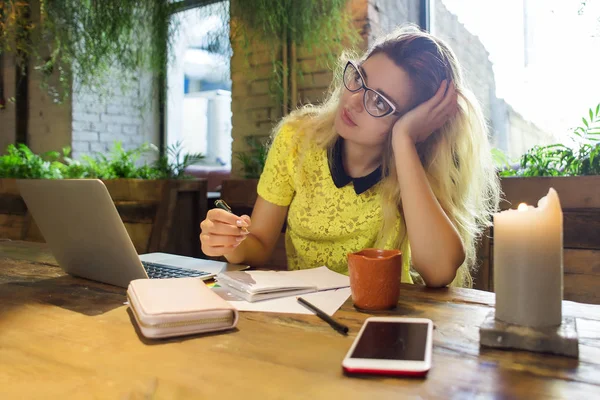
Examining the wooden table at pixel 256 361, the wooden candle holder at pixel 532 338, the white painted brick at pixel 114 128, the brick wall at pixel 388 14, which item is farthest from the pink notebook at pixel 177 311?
the white painted brick at pixel 114 128

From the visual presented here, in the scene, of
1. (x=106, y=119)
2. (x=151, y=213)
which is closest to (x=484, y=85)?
(x=151, y=213)

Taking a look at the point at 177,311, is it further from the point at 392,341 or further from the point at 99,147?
the point at 99,147

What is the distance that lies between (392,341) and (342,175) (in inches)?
33.1

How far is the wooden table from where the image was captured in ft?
1.72

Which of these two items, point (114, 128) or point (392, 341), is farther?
point (114, 128)

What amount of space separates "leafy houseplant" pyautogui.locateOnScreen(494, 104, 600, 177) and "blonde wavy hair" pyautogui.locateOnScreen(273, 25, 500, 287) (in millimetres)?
505

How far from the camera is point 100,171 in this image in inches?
119

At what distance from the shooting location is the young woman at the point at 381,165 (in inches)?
51.8

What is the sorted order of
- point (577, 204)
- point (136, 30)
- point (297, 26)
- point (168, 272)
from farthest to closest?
point (136, 30) → point (297, 26) → point (577, 204) → point (168, 272)

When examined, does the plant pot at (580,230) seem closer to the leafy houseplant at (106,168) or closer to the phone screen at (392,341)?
the phone screen at (392,341)

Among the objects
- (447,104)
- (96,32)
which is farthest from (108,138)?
(447,104)

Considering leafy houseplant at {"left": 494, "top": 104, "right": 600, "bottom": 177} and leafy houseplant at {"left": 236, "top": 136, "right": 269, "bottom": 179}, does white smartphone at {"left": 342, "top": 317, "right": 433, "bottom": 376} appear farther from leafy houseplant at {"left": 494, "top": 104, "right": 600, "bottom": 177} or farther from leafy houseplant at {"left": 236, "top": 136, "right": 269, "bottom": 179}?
leafy houseplant at {"left": 236, "top": 136, "right": 269, "bottom": 179}

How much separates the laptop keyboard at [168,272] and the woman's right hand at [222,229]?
0.07 m

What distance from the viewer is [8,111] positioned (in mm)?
4848
